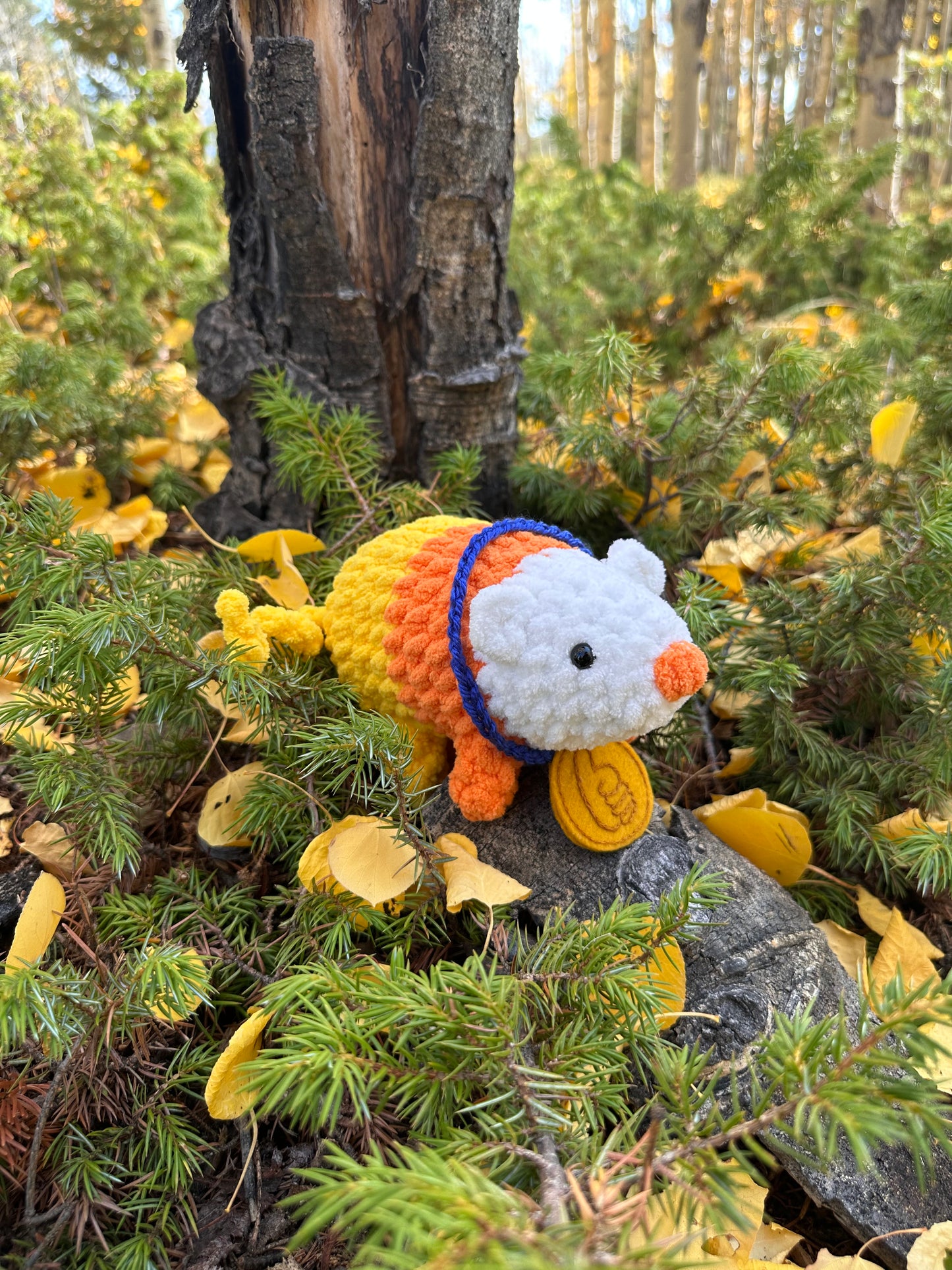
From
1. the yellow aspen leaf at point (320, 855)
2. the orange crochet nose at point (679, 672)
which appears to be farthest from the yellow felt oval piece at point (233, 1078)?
the orange crochet nose at point (679, 672)

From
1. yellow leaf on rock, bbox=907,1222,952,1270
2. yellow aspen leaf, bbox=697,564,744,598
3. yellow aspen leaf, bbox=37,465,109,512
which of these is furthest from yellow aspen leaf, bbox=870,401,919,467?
yellow aspen leaf, bbox=37,465,109,512

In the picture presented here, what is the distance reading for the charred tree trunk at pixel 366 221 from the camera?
1319 mm

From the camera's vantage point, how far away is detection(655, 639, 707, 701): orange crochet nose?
925mm

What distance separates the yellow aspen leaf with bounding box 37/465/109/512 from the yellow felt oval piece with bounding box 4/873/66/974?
111cm

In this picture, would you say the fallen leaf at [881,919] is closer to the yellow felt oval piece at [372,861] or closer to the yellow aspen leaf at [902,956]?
the yellow aspen leaf at [902,956]

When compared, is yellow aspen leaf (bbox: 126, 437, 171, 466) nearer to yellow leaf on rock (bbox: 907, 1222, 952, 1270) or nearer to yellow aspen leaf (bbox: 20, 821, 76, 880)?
yellow aspen leaf (bbox: 20, 821, 76, 880)

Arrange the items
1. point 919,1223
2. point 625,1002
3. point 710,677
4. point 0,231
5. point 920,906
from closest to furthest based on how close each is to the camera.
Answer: point 625,1002 < point 919,1223 < point 920,906 < point 710,677 < point 0,231

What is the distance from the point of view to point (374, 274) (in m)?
1.53

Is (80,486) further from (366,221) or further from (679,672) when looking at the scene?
(679,672)

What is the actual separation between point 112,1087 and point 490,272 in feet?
4.85

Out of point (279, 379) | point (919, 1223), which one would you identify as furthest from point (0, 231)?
point (919, 1223)

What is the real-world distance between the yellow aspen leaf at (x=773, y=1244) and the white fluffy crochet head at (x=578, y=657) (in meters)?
0.57

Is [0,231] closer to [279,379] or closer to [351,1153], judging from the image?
[279,379]

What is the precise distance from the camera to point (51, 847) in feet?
3.72
